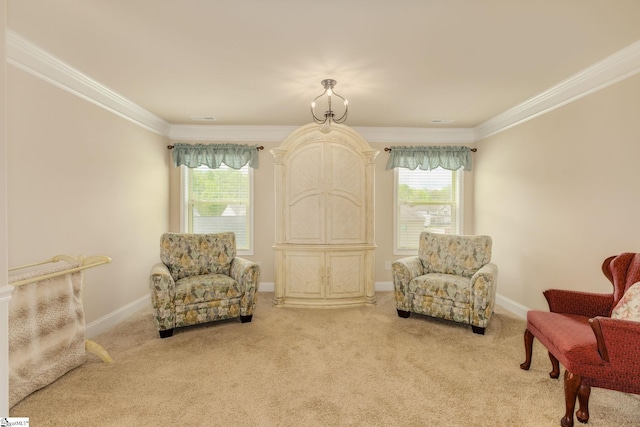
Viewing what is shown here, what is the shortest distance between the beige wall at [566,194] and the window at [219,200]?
3.45m

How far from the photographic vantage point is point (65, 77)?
112 inches

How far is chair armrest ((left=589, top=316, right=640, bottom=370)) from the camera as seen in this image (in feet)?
5.77

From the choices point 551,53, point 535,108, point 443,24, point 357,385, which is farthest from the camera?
point 535,108

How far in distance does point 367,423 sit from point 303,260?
2.44m

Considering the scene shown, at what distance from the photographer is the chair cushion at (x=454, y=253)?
3.84 meters

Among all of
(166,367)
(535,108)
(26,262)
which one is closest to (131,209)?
(26,262)

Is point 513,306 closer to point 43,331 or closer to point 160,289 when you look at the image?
point 160,289

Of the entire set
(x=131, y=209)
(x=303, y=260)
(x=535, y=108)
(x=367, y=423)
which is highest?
(x=535, y=108)

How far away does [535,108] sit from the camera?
3648 millimetres

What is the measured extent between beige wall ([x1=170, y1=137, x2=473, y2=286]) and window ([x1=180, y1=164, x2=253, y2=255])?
12 centimetres

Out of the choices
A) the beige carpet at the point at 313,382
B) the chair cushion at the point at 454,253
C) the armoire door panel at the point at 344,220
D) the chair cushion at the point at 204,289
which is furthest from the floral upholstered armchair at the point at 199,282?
the chair cushion at the point at 454,253

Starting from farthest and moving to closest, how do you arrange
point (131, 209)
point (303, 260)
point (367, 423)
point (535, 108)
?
point (303, 260)
point (131, 209)
point (535, 108)
point (367, 423)

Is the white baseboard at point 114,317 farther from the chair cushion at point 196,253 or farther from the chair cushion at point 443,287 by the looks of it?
the chair cushion at point 443,287

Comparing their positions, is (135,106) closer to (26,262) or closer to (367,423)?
(26,262)
